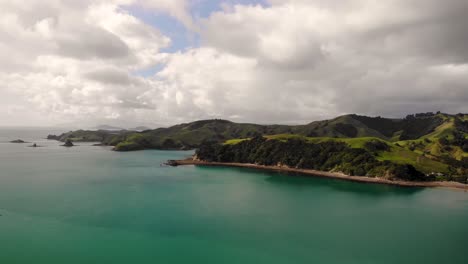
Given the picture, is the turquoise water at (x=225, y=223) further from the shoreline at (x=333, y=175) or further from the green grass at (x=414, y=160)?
the green grass at (x=414, y=160)

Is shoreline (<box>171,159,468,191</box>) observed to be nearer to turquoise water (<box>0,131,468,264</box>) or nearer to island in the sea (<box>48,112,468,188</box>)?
island in the sea (<box>48,112,468,188</box>)

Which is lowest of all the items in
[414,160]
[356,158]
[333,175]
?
[333,175]

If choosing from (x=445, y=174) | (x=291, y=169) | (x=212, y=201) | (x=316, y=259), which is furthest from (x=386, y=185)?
(x=316, y=259)

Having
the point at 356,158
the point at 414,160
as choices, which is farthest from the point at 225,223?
the point at 414,160

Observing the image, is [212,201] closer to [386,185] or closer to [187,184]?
[187,184]

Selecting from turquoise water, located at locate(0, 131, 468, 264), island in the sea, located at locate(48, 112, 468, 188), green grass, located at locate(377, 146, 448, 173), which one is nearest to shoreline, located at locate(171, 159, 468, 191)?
island in the sea, located at locate(48, 112, 468, 188)

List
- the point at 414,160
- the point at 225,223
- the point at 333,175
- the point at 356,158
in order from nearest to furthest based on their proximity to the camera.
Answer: the point at 225,223 < the point at 333,175 < the point at 356,158 < the point at 414,160

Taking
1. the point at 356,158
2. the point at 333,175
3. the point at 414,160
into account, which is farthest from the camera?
the point at 414,160

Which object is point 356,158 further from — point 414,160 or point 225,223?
point 225,223
